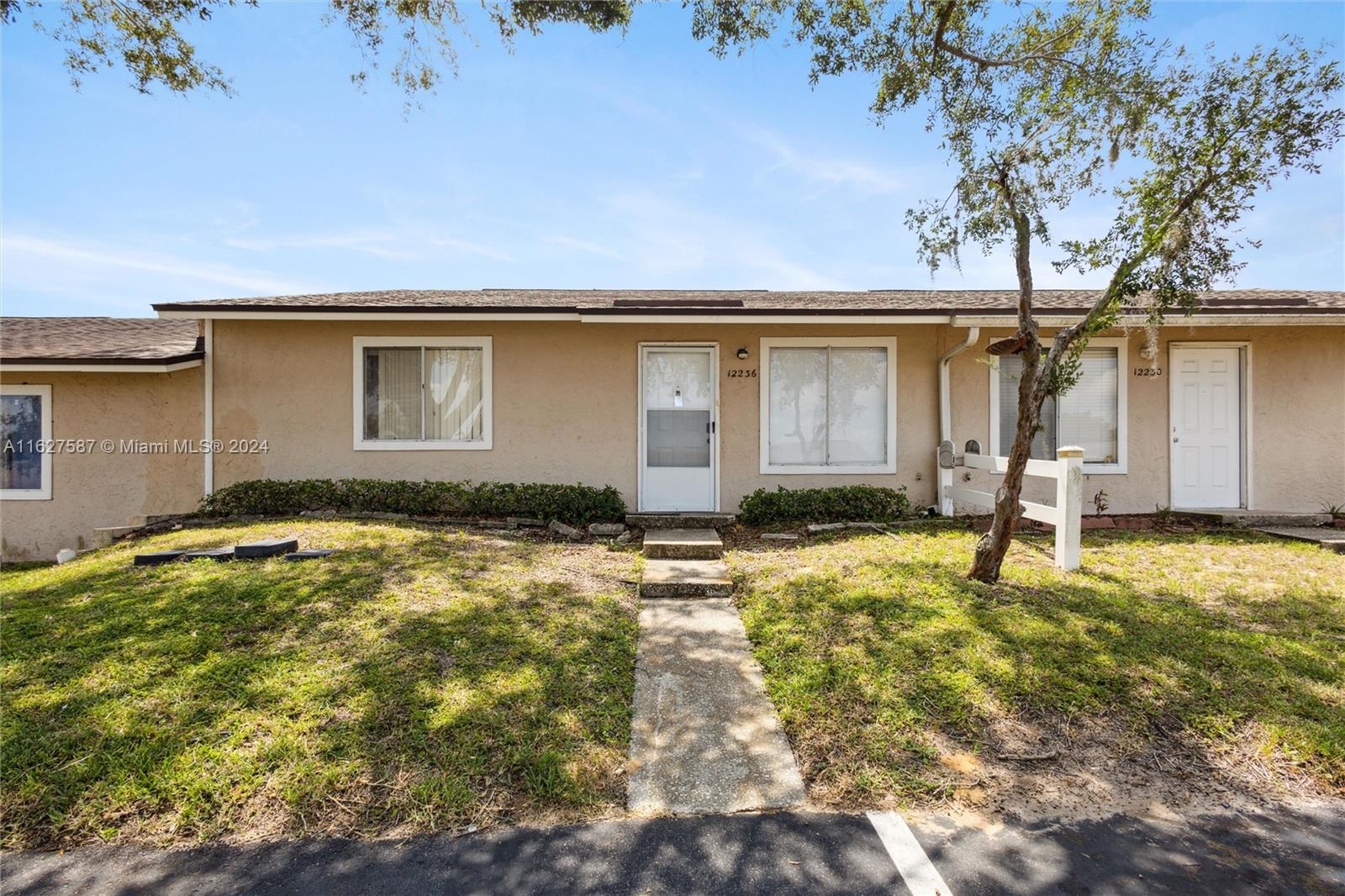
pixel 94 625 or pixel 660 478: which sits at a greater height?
pixel 660 478

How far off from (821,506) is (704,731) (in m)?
5.10

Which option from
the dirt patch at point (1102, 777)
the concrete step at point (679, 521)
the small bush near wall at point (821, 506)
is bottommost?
the dirt patch at point (1102, 777)

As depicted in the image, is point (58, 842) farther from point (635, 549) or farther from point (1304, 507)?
point (1304, 507)

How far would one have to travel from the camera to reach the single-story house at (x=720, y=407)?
27.2 ft

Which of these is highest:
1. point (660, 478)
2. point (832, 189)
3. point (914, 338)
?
point (832, 189)

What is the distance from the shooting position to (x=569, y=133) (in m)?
8.52

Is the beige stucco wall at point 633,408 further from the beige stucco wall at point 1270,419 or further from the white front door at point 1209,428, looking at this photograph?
the white front door at point 1209,428

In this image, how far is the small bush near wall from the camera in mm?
7832

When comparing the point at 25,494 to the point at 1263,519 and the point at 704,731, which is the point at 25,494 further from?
the point at 1263,519

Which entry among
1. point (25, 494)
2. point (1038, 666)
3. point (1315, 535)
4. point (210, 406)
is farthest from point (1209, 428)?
point (25, 494)

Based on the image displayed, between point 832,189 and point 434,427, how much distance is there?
23.7 ft

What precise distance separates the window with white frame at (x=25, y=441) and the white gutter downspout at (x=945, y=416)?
1262cm

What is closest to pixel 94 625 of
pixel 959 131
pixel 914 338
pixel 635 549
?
pixel 635 549

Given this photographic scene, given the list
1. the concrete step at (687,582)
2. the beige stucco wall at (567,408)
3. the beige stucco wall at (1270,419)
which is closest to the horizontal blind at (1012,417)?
the beige stucco wall at (1270,419)
